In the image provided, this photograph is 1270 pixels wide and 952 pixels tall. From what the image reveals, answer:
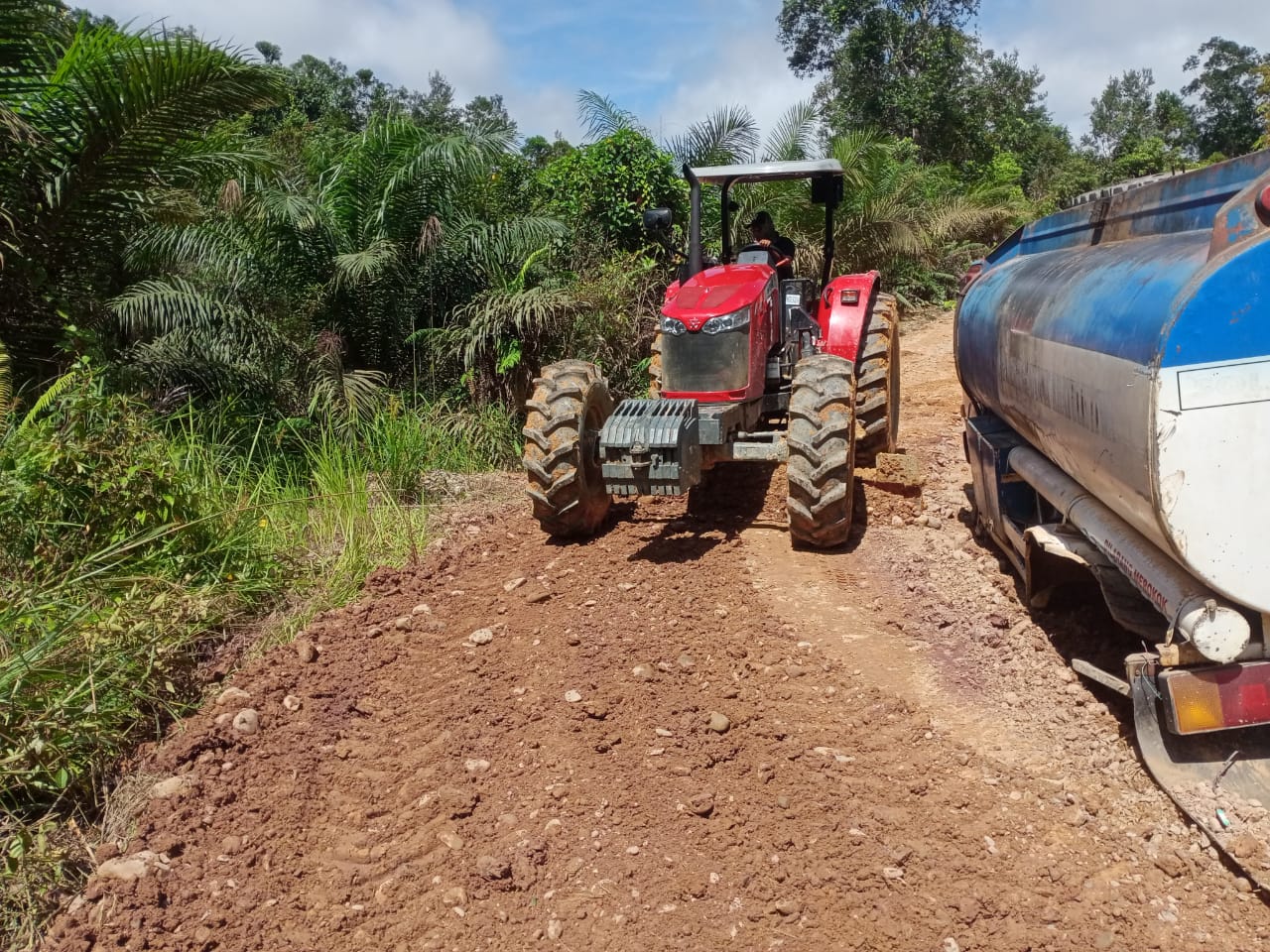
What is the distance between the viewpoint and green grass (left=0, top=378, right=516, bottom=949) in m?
3.66

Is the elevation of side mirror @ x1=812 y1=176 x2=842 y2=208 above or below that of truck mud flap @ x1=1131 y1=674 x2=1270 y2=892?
above

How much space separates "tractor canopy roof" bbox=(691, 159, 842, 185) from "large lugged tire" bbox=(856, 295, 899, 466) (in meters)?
1.25

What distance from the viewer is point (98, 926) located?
3049 millimetres

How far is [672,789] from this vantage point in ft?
12.0

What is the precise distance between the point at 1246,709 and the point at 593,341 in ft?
24.6

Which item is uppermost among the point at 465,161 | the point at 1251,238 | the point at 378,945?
the point at 465,161

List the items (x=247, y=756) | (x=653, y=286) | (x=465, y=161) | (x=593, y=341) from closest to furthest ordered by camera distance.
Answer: (x=247, y=756)
(x=465, y=161)
(x=593, y=341)
(x=653, y=286)

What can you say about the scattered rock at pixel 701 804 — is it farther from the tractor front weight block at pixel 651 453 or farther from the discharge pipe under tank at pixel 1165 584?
the tractor front weight block at pixel 651 453

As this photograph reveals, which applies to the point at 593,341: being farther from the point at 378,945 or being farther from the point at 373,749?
the point at 378,945

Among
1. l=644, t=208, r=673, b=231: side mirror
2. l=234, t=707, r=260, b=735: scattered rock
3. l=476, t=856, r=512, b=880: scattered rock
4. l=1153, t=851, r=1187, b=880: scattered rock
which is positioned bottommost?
l=1153, t=851, r=1187, b=880: scattered rock

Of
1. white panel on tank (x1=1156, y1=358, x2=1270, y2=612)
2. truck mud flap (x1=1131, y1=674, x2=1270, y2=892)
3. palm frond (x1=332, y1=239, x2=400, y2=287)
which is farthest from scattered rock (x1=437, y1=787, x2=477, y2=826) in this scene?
palm frond (x1=332, y1=239, x2=400, y2=287)

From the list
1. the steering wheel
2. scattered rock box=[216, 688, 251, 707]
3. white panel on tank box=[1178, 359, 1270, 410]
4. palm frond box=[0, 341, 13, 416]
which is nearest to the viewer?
white panel on tank box=[1178, 359, 1270, 410]

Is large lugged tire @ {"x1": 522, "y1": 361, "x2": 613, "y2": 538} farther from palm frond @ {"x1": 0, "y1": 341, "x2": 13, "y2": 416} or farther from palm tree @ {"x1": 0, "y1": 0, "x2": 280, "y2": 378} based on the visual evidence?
palm tree @ {"x1": 0, "y1": 0, "x2": 280, "y2": 378}

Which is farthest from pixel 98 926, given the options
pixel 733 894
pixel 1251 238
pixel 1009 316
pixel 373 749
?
pixel 1009 316
